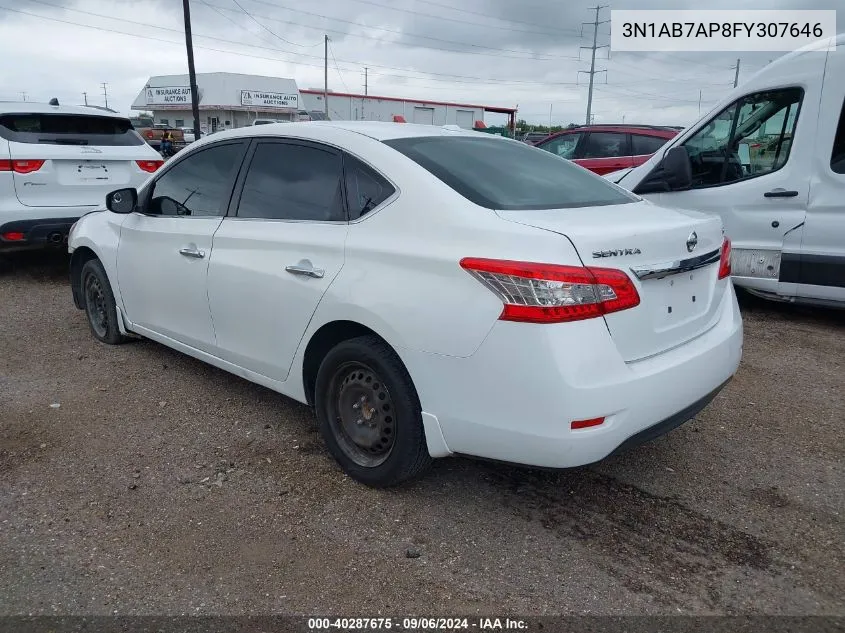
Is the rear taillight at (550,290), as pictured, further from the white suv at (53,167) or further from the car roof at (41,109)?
the car roof at (41,109)

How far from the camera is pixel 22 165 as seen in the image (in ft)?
22.5

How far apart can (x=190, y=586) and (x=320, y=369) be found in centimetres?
108

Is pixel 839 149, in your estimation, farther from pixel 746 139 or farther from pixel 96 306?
pixel 96 306

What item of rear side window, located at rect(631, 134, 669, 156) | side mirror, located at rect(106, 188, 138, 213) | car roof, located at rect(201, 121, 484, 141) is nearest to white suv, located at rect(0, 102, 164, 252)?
side mirror, located at rect(106, 188, 138, 213)

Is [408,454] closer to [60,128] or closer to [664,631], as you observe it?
[664,631]

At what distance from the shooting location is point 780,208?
582 cm

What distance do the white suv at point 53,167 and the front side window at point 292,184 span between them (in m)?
4.28

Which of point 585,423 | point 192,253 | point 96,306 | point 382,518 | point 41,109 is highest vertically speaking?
Result: point 41,109

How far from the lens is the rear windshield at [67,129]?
6957 millimetres

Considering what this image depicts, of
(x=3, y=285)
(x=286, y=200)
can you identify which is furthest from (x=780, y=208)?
(x=3, y=285)

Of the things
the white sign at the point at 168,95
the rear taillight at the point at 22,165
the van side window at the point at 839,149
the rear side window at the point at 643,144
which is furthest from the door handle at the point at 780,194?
the white sign at the point at 168,95

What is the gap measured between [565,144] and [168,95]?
48192 mm

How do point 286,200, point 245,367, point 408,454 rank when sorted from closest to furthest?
point 408,454, point 286,200, point 245,367

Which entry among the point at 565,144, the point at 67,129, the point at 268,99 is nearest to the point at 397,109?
the point at 268,99
